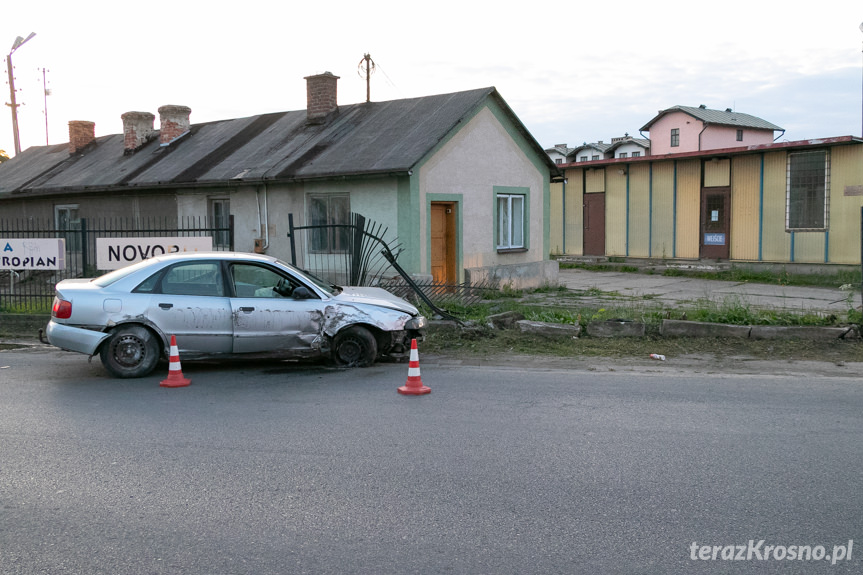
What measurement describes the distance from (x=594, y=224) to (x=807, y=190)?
297 inches

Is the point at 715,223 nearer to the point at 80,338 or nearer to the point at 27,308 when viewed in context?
the point at 27,308

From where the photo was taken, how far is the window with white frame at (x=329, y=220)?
692 inches

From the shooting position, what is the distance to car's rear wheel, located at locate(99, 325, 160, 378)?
881cm

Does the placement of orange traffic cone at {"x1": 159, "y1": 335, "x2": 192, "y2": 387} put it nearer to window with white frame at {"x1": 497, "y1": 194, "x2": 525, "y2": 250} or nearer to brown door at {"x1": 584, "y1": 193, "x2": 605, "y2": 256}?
window with white frame at {"x1": 497, "y1": 194, "x2": 525, "y2": 250}

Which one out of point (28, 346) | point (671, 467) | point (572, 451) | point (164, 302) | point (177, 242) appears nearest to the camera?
point (671, 467)

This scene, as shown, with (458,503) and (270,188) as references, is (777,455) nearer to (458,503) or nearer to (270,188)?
(458,503)

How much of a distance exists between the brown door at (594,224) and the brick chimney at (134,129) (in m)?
15.5

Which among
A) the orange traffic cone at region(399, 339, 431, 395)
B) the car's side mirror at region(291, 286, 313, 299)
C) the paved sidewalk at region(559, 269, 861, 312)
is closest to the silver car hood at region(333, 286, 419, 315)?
the car's side mirror at region(291, 286, 313, 299)

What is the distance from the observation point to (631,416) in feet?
22.7

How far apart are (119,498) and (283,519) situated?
1183mm

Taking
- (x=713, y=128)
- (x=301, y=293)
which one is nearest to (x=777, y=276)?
(x=301, y=293)

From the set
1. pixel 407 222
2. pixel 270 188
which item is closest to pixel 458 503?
pixel 407 222

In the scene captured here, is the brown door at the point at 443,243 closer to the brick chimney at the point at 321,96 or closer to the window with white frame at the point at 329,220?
the window with white frame at the point at 329,220
